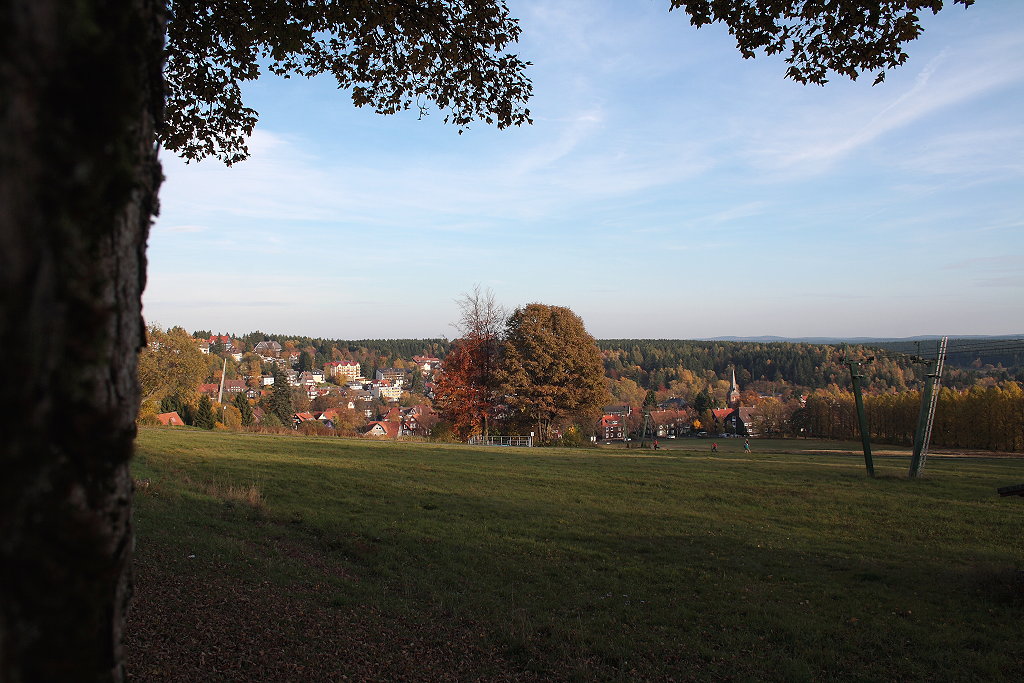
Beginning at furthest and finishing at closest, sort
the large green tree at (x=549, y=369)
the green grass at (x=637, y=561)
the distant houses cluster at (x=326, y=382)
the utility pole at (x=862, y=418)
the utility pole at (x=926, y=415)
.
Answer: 1. the distant houses cluster at (x=326, y=382)
2. the large green tree at (x=549, y=369)
3. the utility pole at (x=862, y=418)
4. the utility pole at (x=926, y=415)
5. the green grass at (x=637, y=561)

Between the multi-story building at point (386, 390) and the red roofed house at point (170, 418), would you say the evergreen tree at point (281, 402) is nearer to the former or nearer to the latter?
the red roofed house at point (170, 418)

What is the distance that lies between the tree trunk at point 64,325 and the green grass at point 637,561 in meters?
5.29

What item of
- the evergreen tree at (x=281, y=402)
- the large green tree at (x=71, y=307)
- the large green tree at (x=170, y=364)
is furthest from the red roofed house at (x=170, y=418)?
the large green tree at (x=71, y=307)

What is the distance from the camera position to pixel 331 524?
11.6m

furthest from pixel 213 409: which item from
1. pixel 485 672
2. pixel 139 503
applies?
pixel 485 672

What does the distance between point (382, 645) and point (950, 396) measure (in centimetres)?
7123

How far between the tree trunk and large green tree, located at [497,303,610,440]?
38.1m

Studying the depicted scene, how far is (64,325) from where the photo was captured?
4.40ft

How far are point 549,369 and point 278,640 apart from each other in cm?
3577

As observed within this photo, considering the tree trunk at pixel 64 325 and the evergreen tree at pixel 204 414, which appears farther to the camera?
the evergreen tree at pixel 204 414

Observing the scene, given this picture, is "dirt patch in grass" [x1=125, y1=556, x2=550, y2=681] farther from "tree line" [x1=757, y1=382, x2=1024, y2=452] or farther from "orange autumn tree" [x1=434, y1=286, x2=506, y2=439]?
"tree line" [x1=757, y1=382, x2=1024, y2=452]

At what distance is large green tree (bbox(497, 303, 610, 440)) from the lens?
40594mm

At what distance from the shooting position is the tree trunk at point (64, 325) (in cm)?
115

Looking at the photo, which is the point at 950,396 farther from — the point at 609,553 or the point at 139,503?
the point at 139,503
